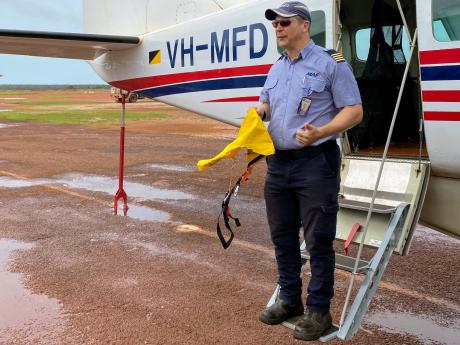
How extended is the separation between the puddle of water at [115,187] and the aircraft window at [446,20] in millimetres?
5886

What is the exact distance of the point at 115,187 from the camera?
980 cm

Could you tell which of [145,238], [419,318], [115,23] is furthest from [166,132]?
[419,318]

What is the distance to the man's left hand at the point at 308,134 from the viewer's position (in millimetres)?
2945

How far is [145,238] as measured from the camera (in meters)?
6.66

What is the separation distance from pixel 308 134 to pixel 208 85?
3.56 metres

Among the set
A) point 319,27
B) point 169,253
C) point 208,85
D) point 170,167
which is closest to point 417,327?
point 319,27

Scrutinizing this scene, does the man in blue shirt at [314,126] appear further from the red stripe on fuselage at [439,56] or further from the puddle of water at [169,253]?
the puddle of water at [169,253]

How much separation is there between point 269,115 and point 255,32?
2422 millimetres

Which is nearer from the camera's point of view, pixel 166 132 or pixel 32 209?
pixel 32 209

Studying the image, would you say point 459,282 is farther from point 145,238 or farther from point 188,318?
point 145,238

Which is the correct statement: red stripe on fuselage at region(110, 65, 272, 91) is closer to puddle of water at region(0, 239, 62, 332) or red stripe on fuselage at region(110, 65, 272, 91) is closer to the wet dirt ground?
the wet dirt ground

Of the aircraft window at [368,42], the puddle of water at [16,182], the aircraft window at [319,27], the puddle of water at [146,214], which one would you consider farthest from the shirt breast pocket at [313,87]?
the puddle of water at [16,182]

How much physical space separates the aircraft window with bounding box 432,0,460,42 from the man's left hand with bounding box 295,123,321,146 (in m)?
1.40

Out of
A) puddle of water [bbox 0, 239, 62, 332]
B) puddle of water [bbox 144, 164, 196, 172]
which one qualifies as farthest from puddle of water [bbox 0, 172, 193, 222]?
puddle of water [bbox 0, 239, 62, 332]
